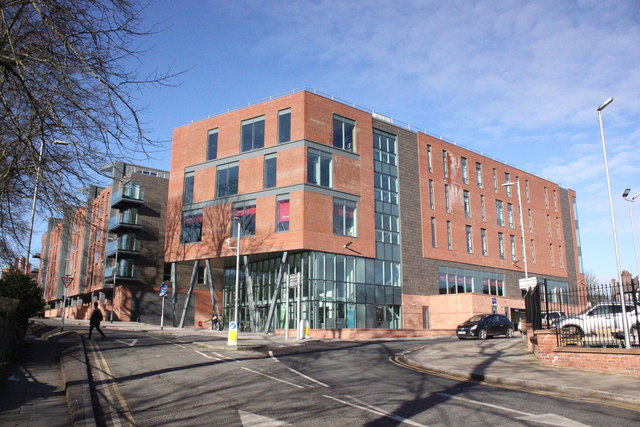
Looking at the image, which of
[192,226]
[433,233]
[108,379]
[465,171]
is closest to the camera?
[108,379]

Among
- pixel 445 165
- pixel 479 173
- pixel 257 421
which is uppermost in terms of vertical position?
pixel 479 173

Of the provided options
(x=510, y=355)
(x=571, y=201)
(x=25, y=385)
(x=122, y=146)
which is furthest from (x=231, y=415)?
(x=571, y=201)

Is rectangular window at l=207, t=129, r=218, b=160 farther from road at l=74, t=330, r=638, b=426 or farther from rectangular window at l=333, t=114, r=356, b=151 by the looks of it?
road at l=74, t=330, r=638, b=426

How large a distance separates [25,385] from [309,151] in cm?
2972

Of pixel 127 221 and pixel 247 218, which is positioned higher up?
pixel 127 221

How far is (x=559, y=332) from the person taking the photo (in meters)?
15.8

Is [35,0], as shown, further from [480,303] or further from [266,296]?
[480,303]

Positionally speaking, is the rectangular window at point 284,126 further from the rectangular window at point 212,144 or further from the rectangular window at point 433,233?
the rectangular window at point 433,233

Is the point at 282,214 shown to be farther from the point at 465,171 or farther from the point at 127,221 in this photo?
the point at 127,221

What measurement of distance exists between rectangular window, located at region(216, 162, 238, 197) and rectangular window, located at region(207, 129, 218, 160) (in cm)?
150

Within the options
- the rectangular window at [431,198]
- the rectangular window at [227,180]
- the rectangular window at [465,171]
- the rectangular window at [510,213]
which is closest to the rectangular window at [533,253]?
the rectangular window at [510,213]

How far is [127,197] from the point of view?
55.8m

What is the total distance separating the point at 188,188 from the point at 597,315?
3434 cm

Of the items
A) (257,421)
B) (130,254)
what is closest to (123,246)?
(130,254)
